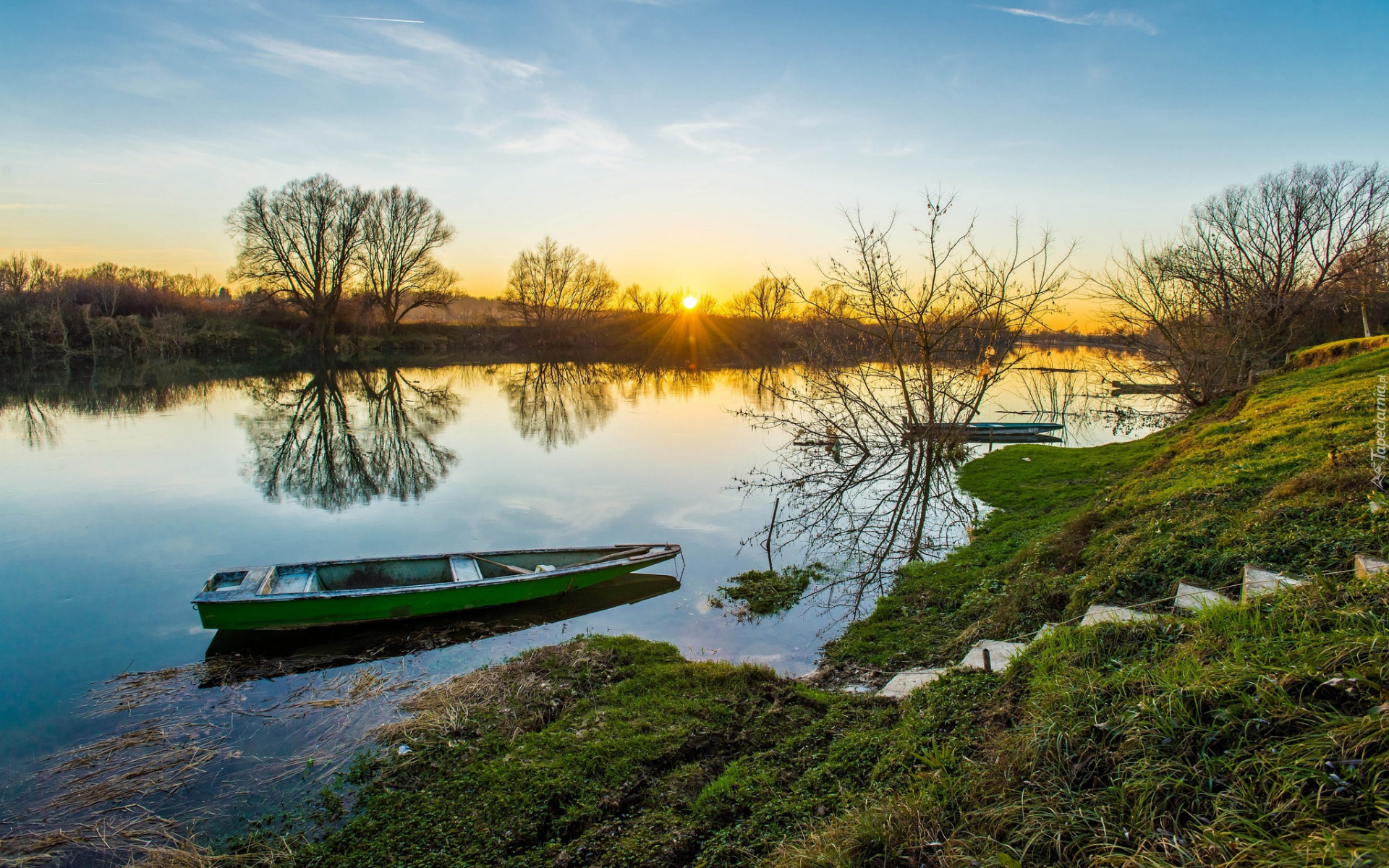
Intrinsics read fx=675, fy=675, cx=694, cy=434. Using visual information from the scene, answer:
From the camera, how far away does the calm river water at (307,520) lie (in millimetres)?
7414

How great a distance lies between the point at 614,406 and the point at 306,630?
2262cm

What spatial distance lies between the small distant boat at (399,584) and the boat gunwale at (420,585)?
0.04 ft

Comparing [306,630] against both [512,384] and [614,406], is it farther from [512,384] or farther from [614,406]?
[512,384]

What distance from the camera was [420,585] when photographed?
358 inches

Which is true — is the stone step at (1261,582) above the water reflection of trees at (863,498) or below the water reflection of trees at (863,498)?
above

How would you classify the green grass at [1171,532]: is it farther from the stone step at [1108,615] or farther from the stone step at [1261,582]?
the stone step at [1108,615]

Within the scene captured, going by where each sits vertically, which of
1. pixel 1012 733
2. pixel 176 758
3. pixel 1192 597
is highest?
pixel 1192 597

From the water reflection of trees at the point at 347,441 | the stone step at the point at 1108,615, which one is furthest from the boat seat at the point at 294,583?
the stone step at the point at 1108,615

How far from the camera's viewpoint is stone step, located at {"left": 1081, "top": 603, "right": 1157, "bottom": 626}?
4.56 meters

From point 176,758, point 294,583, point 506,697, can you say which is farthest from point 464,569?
point 176,758

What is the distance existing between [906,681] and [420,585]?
6.38 metres

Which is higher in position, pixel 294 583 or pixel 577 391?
pixel 577 391

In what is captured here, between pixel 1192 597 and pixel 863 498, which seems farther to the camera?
pixel 863 498

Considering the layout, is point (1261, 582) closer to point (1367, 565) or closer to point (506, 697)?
point (1367, 565)
